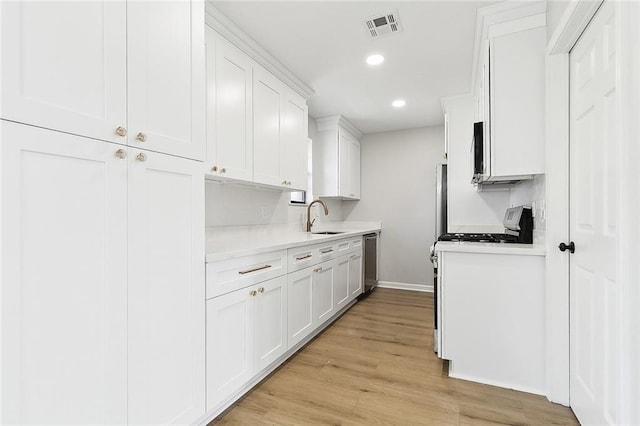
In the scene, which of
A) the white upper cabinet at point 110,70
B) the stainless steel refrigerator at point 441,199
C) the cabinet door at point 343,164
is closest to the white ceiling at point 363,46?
the cabinet door at point 343,164

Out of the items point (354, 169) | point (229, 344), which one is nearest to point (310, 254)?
point (229, 344)

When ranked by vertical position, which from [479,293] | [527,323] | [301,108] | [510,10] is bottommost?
[527,323]

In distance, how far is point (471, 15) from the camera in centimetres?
210

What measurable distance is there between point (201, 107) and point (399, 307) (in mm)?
3193

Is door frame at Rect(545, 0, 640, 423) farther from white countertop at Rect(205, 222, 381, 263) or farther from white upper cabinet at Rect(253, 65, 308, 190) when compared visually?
white upper cabinet at Rect(253, 65, 308, 190)

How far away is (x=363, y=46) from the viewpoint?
2469mm

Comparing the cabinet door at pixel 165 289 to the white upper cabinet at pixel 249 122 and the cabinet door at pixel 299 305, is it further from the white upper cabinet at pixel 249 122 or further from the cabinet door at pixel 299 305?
the cabinet door at pixel 299 305

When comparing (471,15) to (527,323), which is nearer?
(527,323)

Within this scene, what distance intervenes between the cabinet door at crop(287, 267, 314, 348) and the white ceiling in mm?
1771

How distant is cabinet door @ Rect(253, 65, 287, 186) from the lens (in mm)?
2520

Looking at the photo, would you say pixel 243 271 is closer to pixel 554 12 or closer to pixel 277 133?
pixel 277 133

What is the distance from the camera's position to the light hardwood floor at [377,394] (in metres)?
1.71

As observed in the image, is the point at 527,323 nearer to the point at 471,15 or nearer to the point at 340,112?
the point at 471,15

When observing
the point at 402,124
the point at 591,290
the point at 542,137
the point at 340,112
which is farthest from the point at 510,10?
the point at 402,124
